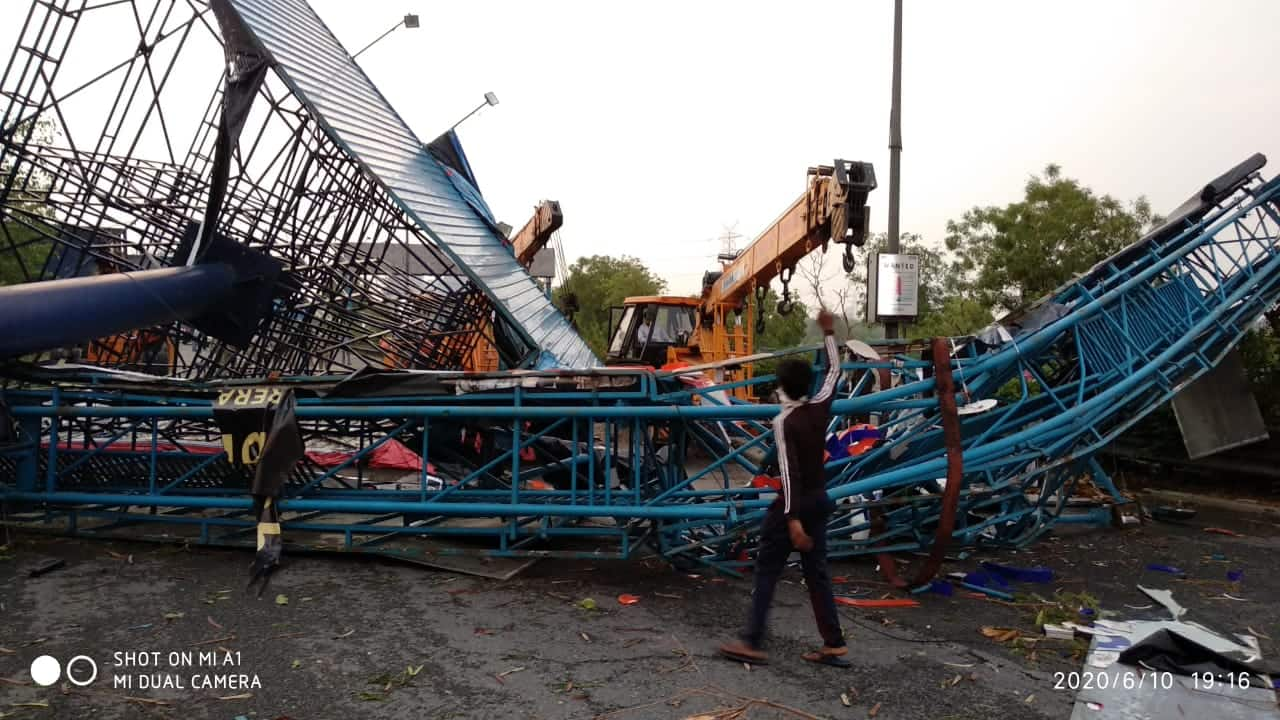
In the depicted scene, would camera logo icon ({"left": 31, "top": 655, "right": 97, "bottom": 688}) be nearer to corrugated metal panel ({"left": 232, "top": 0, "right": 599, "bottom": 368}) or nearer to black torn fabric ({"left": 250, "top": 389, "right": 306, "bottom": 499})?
black torn fabric ({"left": 250, "top": 389, "right": 306, "bottom": 499})

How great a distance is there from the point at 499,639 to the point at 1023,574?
4.05 metres

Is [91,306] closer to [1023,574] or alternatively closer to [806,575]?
[806,575]

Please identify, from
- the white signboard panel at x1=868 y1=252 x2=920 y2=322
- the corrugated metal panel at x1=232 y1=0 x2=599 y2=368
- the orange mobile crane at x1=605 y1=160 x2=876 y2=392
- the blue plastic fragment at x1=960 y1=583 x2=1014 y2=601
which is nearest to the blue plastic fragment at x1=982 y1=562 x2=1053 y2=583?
the blue plastic fragment at x1=960 y1=583 x2=1014 y2=601

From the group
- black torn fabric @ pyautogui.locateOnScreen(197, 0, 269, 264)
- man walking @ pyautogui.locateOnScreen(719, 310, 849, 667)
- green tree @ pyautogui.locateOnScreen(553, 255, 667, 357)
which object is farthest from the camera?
green tree @ pyautogui.locateOnScreen(553, 255, 667, 357)

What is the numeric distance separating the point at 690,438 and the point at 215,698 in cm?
378

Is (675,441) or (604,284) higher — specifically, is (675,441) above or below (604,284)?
below

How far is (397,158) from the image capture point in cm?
909

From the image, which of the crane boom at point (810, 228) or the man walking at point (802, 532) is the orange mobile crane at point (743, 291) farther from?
the man walking at point (802, 532)

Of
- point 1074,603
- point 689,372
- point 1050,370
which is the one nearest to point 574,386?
point 689,372

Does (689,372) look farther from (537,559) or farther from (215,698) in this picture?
(215,698)

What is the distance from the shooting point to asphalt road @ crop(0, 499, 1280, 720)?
13.8 feet

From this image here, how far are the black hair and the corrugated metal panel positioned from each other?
3.31 meters

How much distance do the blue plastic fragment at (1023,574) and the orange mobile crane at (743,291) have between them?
4.65m
